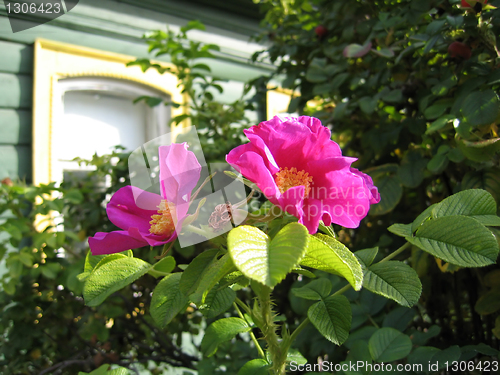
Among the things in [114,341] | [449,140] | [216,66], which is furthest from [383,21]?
[216,66]

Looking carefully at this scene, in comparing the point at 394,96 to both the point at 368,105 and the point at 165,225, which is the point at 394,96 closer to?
the point at 368,105

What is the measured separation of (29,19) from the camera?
7.89ft

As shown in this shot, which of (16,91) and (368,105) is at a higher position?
(368,105)

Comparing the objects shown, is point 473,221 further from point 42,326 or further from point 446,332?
point 42,326

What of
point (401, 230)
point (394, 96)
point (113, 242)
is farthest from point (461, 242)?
point (394, 96)

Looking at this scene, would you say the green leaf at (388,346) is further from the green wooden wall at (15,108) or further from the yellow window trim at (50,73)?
the green wooden wall at (15,108)

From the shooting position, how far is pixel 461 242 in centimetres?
54

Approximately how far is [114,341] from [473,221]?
164 centimetres

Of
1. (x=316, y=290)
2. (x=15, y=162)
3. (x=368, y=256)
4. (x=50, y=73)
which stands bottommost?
(x=15, y=162)

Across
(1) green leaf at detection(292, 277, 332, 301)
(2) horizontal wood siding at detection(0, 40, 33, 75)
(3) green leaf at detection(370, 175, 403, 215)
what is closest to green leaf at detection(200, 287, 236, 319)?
(1) green leaf at detection(292, 277, 332, 301)

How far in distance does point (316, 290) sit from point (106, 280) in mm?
393

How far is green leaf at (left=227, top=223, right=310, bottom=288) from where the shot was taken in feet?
1.26

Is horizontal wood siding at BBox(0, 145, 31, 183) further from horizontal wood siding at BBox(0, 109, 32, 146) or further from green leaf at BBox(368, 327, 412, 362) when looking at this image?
green leaf at BBox(368, 327, 412, 362)

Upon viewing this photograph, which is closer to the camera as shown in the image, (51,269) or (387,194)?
(387,194)
